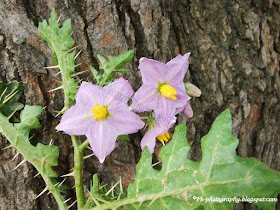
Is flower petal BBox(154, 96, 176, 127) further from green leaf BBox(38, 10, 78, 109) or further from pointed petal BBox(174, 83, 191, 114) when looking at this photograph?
green leaf BBox(38, 10, 78, 109)

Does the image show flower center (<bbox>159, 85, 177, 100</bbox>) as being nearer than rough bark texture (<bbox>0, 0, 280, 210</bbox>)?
Yes

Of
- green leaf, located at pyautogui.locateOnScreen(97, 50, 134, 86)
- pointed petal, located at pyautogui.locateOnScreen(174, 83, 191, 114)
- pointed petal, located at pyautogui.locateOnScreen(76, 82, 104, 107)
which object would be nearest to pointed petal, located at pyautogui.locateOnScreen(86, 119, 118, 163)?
pointed petal, located at pyautogui.locateOnScreen(76, 82, 104, 107)

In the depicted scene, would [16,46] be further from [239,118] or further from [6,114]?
[239,118]

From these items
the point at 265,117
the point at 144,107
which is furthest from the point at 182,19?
the point at 265,117

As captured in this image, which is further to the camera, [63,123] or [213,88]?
[213,88]

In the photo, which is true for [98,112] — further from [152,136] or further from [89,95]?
[152,136]

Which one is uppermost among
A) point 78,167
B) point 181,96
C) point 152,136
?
point 181,96

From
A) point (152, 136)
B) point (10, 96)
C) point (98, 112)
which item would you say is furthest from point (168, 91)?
point (10, 96)
